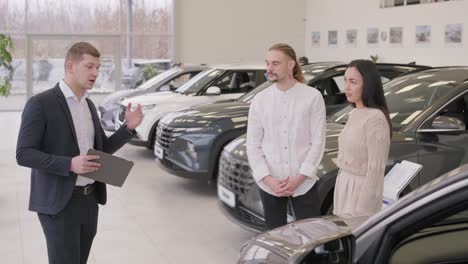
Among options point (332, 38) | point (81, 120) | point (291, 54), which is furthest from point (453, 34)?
point (81, 120)

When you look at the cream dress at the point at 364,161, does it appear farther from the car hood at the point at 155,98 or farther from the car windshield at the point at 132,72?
the car windshield at the point at 132,72

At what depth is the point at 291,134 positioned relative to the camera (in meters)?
3.88

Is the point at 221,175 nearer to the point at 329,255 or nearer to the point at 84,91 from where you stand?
the point at 84,91

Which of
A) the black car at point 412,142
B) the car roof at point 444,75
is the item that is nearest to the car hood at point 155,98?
the black car at point 412,142

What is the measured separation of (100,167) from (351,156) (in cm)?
142

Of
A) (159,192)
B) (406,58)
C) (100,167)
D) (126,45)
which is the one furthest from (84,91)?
(126,45)

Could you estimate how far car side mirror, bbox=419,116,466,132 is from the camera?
15.9 ft

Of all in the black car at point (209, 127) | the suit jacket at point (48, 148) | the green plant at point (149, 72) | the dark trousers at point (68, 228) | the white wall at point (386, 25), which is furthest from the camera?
the green plant at point (149, 72)

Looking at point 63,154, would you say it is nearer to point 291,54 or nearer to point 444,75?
point 291,54

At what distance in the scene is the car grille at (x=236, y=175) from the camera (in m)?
5.13

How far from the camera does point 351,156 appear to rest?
11.8 feet

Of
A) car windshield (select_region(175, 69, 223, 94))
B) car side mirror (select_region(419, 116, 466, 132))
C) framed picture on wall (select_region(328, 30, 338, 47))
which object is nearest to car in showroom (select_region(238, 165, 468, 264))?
car side mirror (select_region(419, 116, 466, 132))

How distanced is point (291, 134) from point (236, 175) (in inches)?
58.6

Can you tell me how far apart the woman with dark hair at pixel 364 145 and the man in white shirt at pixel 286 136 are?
0.86 feet
